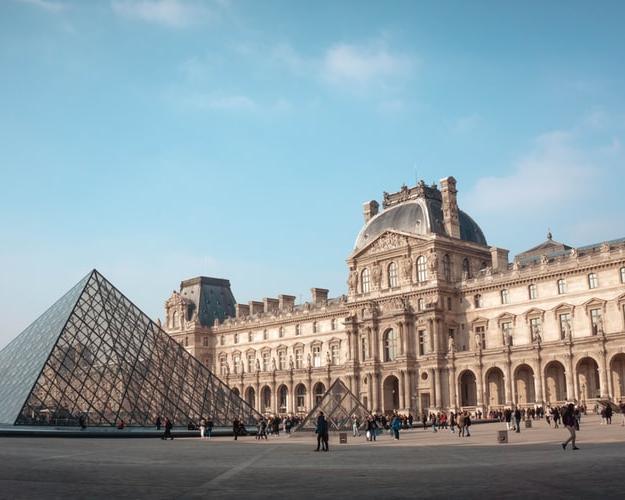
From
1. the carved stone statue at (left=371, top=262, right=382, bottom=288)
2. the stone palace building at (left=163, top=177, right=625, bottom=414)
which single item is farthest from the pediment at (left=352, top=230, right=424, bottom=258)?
the carved stone statue at (left=371, top=262, right=382, bottom=288)

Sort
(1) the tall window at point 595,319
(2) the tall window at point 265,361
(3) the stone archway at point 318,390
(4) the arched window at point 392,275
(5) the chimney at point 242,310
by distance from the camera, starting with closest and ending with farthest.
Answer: (1) the tall window at point 595,319, (4) the arched window at point 392,275, (3) the stone archway at point 318,390, (2) the tall window at point 265,361, (5) the chimney at point 242,310

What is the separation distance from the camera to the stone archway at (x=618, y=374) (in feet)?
153

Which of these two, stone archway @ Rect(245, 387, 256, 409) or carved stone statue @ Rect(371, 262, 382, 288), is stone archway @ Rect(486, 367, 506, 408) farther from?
stone archway @ Rect(245, 387, 256, 409)

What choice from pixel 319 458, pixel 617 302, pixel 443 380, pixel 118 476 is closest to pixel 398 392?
pixel 443 380

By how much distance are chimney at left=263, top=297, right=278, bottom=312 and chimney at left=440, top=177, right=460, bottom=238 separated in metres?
25.7

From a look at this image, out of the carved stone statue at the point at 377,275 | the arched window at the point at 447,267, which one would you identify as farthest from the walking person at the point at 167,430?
the carved stone statue at the point at 377,275

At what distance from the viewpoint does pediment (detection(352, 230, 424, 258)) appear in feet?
193

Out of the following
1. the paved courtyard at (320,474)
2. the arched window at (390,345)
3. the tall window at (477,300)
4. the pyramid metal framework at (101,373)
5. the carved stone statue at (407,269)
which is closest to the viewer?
the paved courtyard at (320,474)

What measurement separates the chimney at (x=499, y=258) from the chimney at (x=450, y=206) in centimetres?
316

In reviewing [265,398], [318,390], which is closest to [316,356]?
[318,390]

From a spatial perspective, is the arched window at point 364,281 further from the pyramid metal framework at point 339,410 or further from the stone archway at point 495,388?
the pyramid metal framework at point 339,410

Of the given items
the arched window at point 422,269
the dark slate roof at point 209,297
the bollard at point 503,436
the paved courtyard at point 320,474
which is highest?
the dark slate roof at point 209,297

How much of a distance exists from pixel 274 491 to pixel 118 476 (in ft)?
12.5

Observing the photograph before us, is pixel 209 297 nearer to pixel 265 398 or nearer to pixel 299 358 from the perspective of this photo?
pixel 265 398
